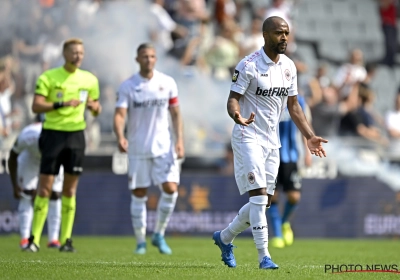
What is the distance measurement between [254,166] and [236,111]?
0.60 m

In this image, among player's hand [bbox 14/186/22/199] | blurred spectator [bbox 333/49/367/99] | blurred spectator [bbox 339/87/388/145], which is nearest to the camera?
player's hand [bbox 14/186/22/199]

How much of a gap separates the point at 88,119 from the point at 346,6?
10.7m

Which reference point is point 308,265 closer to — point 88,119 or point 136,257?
point 136,257

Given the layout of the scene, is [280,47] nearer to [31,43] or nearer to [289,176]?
[289,176]

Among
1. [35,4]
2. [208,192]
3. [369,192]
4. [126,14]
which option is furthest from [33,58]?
[369,192]

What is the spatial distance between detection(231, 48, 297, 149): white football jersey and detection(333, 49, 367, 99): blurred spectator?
1278cm

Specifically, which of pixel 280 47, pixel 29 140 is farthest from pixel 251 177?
pixel 29 140

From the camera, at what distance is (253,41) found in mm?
21203

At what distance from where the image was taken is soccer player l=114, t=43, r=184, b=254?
12367 millimetres

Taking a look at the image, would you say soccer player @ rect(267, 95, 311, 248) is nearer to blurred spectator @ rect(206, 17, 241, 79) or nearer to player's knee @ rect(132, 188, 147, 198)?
player's knee @ rect(132, 188, 147, 198)

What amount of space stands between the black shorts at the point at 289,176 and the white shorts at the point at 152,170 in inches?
108

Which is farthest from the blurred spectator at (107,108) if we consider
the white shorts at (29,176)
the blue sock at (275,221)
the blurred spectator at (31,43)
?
the blue sock at (275,221)

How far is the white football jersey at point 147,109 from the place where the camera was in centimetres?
1238

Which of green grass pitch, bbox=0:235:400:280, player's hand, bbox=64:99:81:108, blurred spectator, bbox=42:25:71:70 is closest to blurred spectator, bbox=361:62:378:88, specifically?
green grass pitch, bbox=0:235:400:280
